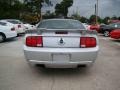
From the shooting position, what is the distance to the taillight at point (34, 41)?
659 centimetres

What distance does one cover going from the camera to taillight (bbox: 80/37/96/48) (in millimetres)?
6594

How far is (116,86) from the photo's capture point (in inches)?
236

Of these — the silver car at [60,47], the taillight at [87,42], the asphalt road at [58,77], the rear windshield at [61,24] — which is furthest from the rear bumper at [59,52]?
the rear windshield at [61,24]

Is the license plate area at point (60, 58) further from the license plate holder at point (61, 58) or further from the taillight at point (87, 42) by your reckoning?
the taillight at point (87, 42)

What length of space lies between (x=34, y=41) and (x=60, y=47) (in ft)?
2.15

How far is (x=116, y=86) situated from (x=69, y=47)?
1.44 meters

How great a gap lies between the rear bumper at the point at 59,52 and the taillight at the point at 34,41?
0.37ft

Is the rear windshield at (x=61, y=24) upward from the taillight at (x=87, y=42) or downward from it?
upward

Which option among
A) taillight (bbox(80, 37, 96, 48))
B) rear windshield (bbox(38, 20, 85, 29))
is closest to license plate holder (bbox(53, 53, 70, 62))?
taillight (bbox(80, 37, 96, 48))

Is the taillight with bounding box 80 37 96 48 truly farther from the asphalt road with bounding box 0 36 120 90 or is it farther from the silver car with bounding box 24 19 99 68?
the asphalt road with bounding box 0 36 120 90

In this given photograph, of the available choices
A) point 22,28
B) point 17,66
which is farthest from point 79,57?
point 22,28

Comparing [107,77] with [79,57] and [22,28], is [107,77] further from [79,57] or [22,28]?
[22,28]

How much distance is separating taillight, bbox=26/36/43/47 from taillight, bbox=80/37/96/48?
994 millimetres

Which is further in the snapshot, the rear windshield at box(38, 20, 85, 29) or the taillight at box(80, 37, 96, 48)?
the rear windshield at box(38, 20, 85, 29)
